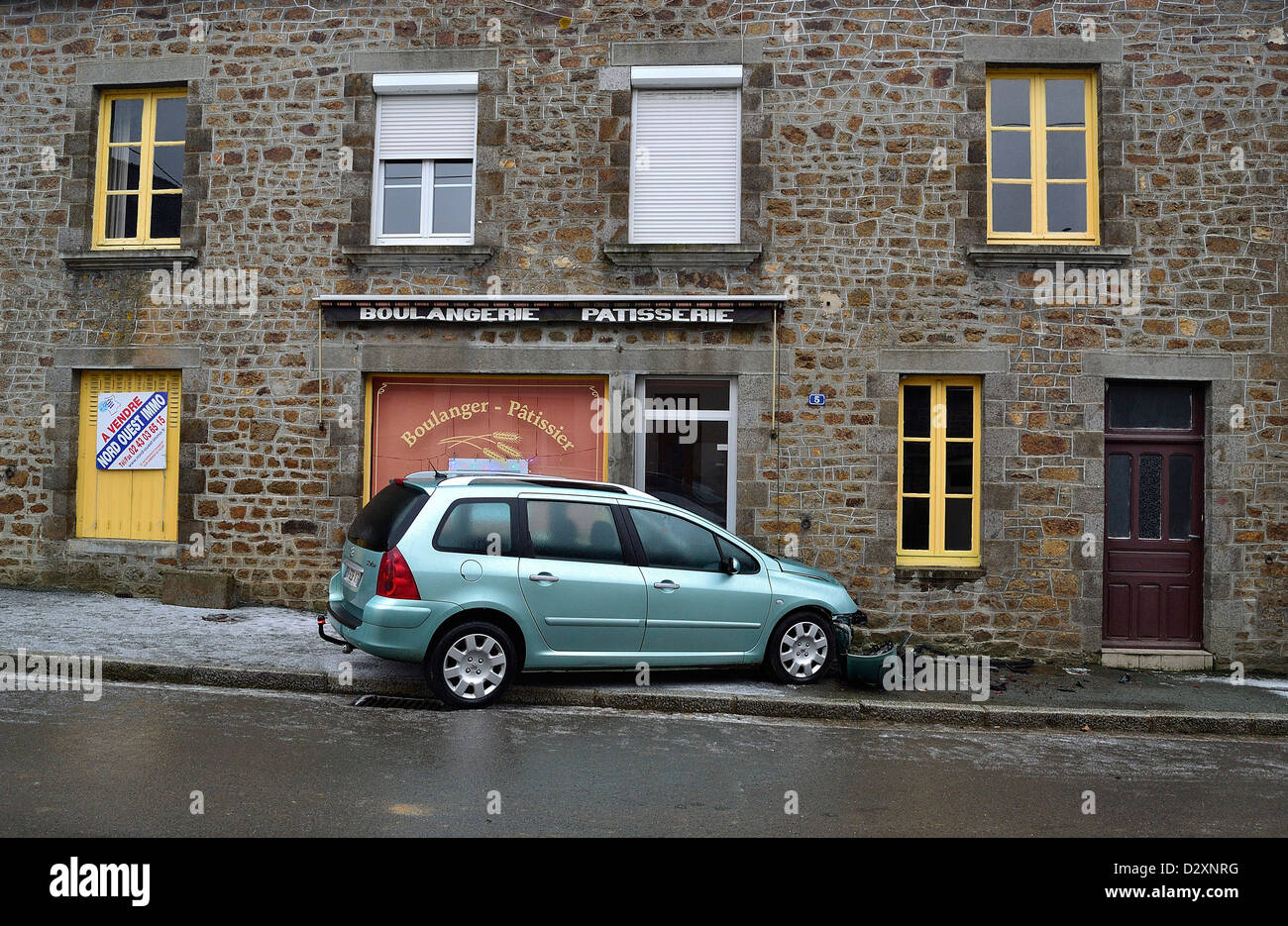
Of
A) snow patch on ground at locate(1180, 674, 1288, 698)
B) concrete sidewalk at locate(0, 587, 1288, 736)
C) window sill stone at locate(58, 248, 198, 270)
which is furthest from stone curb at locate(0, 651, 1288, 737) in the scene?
window sill stone at locate(58, 248, 198, 270)

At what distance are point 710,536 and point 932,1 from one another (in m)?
6.55

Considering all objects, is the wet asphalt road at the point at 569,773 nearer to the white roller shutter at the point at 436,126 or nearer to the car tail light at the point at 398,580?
the car tail light at the point at 398,580

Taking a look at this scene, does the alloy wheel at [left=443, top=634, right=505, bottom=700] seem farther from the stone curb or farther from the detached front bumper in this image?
the detached front bumper

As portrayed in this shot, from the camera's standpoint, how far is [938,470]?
10.8m

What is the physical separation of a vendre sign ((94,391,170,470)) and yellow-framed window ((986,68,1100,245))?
963 centimetres

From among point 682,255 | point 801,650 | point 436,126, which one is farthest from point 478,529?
point 436,126

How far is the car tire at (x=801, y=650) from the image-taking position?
331 inches

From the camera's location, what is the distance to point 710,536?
8.41 metres

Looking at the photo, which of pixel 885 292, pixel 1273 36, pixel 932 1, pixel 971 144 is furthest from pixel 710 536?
pixel 1273 36

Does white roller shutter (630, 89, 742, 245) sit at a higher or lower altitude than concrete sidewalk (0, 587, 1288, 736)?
higher

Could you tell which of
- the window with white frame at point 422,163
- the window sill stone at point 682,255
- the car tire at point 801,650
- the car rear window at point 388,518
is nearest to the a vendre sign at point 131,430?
the window with white frame at point 422,163

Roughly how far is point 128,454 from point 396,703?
239 inches

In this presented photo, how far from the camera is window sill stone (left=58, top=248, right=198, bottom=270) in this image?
11.4 m

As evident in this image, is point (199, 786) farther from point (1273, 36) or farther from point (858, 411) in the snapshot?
point (1273, 36)
